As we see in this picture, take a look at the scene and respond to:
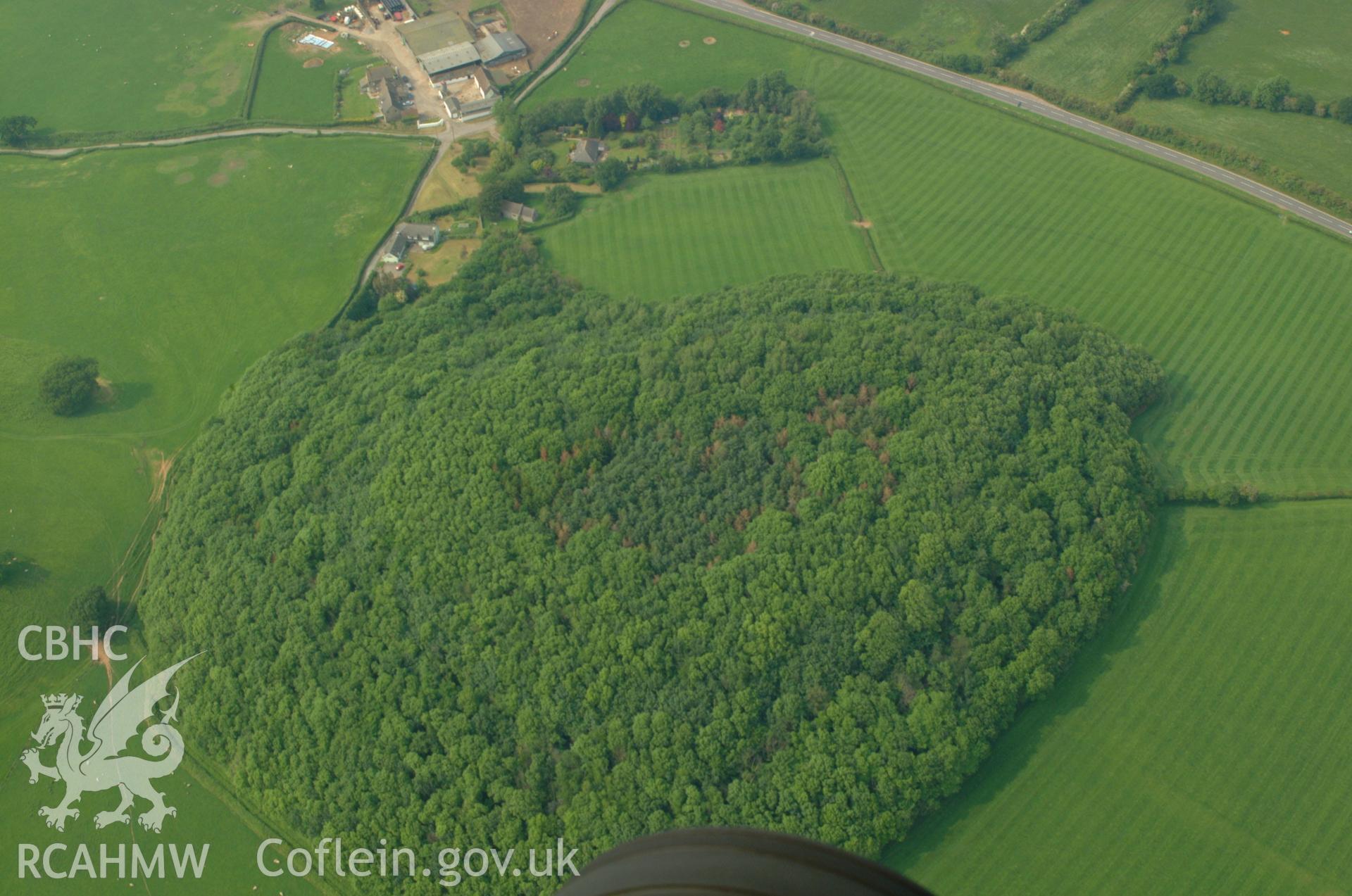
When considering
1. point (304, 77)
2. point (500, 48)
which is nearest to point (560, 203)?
point (500, 48)

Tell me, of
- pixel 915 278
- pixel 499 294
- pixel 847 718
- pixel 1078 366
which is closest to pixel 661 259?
pixel 499 294

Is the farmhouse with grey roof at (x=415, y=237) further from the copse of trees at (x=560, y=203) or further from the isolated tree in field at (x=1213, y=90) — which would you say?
the isolated tree in field at (x=1213, y=90)

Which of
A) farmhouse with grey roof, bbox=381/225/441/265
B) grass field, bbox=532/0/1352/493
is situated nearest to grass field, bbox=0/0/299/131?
farmhouse with grey roof, bbox=381/225/441/265

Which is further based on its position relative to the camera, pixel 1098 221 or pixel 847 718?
pixel 1098 221

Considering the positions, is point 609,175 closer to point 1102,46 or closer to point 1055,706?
point 1102,46

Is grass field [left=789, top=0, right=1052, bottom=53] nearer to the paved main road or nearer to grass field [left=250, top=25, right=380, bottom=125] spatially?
the paved main road

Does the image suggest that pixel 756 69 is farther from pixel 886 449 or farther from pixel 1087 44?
pixel 886 449
